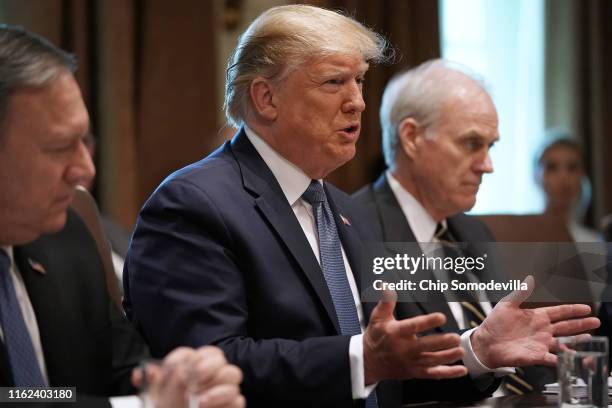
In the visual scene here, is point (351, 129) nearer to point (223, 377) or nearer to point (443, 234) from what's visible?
point (443, 234)

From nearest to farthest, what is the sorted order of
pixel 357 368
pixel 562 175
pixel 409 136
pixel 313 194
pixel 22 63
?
pixel 22 63 → pixel 357 368 → pixel 313 194 → pixel 409 136 → pixel 562 175

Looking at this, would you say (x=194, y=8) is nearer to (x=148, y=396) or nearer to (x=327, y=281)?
(x=327, y=281)

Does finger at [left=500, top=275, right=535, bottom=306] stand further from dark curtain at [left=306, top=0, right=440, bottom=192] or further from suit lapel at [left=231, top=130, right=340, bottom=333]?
dark curtain at [left=306, top=0, right=440, bottom=192]

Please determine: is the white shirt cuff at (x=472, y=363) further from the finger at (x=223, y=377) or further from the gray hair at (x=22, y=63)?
the gray hair at (x=22, y=63)

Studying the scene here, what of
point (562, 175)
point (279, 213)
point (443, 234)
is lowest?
point (562, 175)

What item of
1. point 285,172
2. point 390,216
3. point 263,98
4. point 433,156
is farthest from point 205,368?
point 433,156

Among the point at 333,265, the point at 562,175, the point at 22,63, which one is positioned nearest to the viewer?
the point at 22,63

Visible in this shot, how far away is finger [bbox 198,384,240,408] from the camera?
5.45ft

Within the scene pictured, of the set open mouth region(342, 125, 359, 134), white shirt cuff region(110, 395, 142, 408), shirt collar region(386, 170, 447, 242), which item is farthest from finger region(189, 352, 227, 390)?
shirt collar region(386, 170, 447, 242)

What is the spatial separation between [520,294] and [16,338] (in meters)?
1.22

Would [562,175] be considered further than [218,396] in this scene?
Yes

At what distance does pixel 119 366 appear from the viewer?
2.15 m

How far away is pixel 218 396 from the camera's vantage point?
1.67 m

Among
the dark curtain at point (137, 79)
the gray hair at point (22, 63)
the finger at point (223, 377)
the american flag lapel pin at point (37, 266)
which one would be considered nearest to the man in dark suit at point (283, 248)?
the american flag lapel pin at point (37, 266)
